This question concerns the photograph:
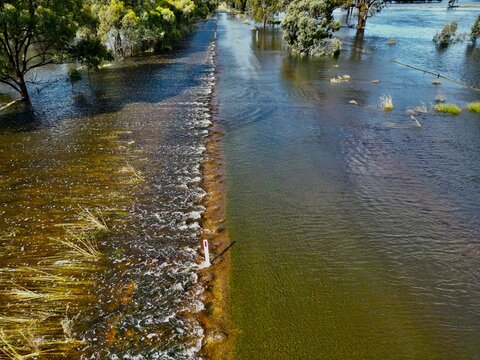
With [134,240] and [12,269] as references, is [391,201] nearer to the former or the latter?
[134,240]

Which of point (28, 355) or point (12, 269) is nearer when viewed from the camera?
point (28, 355)

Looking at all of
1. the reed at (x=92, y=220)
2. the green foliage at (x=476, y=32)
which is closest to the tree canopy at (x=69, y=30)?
the reed at (x=92, y=220)

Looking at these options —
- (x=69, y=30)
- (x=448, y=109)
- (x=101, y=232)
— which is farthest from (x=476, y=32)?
(x=101, y=232)

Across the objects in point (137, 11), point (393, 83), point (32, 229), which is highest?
point (137, 11)

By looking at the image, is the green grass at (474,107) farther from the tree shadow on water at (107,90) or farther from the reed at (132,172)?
the reed at (132,172)

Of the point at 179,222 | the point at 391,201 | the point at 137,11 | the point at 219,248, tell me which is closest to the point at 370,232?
the point at 391,201
